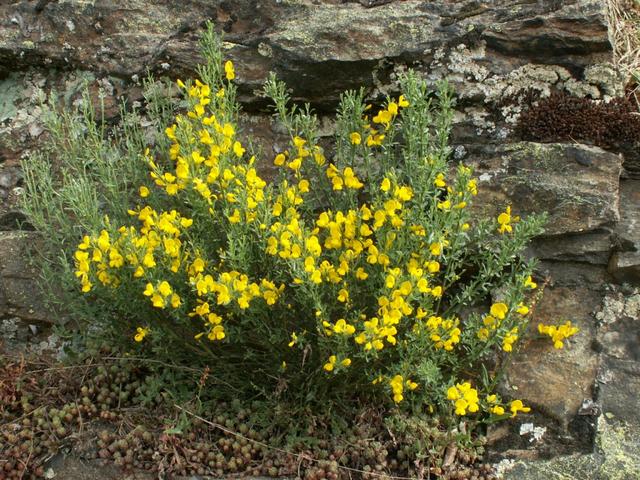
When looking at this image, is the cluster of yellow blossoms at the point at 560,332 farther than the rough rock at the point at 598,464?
Yes

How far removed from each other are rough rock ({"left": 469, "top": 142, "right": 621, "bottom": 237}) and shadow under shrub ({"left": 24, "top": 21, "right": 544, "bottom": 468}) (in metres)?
0.27

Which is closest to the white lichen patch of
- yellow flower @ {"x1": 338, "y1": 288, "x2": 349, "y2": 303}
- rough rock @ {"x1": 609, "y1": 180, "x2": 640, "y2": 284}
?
rough rock @ {"x1": 609, "y1": 180, "x2": 640, "y2": 284}

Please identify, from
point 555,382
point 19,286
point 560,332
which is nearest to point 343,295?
point 560,332

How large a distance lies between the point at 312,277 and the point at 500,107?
1935mm

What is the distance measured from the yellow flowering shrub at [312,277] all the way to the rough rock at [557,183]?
357 millimetres

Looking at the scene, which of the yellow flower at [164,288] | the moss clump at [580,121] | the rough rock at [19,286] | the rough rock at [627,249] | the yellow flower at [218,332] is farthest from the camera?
the rough rock at [19,286]

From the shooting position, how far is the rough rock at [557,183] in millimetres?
3818

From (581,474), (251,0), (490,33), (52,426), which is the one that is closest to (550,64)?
(490,33)

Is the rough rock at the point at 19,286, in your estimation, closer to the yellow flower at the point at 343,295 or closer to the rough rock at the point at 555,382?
the yellow flower at the point at 343,295

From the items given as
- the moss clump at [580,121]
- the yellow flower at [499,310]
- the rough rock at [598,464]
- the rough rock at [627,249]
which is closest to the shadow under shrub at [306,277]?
the yellow flower at [499,310]

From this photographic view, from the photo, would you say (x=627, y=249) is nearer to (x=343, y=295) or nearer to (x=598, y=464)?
(x=598, y=464)

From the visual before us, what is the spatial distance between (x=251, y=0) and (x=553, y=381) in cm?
284

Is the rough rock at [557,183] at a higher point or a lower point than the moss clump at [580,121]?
lower

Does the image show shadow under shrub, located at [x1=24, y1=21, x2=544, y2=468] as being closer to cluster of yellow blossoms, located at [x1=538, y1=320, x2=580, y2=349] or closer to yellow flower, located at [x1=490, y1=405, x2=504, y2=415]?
yellow flower, located at [x1=490, y1=405, x2=504, y2=415]
